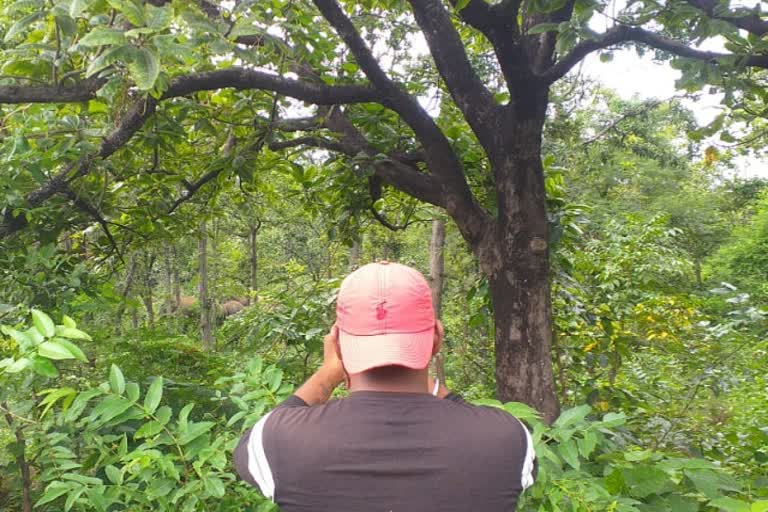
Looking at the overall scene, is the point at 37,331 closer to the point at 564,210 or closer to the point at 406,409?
the point at 406,409

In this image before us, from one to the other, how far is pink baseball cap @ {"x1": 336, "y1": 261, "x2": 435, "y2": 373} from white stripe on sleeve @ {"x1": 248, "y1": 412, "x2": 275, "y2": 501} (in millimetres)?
236

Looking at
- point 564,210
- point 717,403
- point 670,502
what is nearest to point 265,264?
point 717,403

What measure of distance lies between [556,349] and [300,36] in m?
2.56

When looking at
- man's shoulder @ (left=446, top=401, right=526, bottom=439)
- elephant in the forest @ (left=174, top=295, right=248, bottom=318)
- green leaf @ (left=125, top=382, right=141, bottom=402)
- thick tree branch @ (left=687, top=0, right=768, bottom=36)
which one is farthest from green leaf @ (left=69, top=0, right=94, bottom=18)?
elephant in the forest @ (left=174, top=295, right=248, bottom=318)

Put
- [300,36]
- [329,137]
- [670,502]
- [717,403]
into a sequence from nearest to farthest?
[670,502] < [300,36] < [329,137] < [717,403]

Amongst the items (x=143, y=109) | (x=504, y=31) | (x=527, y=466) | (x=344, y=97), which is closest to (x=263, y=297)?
(x=344, y=97)

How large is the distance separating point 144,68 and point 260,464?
1.31m

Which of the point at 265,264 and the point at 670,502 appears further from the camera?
the point at 265,264

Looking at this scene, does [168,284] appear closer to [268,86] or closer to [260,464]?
[268,86]

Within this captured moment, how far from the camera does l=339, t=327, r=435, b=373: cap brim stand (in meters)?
1.13

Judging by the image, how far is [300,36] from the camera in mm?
2805

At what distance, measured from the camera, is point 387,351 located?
1139mm

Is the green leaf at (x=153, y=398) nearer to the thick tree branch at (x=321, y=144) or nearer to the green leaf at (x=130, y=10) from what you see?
the green leaf at (x=130, y=10)

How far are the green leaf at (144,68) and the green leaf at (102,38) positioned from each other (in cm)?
6
